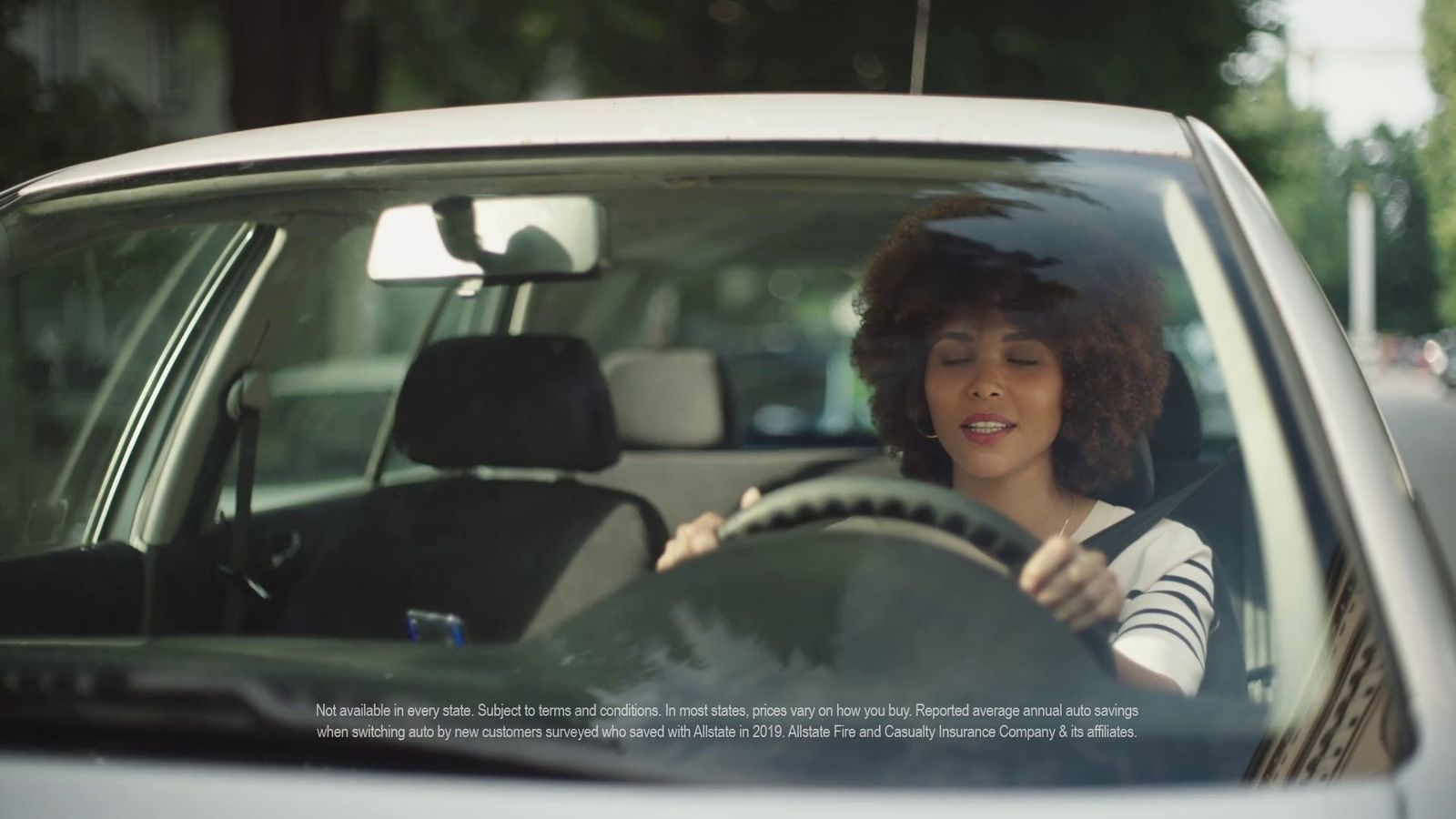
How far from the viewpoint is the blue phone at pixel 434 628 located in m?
2.39

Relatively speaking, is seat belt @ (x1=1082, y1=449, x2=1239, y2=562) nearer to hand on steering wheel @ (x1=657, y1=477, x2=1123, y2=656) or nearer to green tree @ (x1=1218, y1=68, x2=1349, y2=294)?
hand on steering wheel @ (x1=657, y1=477, x2=1123, y2=656)

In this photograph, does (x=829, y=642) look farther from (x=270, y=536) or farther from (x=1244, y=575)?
(x=270, y=536)

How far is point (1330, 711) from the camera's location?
54.8 inches

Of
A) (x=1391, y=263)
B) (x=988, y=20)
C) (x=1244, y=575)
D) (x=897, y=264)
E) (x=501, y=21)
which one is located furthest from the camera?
(x=1391, y=263)

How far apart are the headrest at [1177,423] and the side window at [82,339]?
4.16 feet

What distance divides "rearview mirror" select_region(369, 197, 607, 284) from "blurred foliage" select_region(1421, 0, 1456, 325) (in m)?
3.60

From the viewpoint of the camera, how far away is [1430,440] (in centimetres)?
1908

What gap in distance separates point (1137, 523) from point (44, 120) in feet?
24.8

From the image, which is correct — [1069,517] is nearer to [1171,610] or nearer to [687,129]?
[1171,610]

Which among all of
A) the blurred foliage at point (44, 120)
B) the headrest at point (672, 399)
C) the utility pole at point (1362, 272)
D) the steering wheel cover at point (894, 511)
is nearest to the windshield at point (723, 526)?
the steering wheel cover at point (894, 511)

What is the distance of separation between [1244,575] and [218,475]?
5.81 ft

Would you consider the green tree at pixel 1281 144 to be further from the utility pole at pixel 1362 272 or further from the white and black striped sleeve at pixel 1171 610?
the white and black striped sleeve at pixel 1171 610

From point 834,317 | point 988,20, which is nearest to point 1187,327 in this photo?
point 834,317

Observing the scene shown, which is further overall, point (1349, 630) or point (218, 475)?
point (218, 475)
